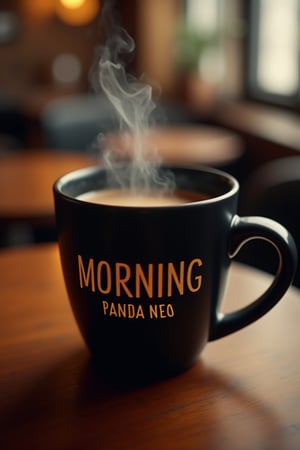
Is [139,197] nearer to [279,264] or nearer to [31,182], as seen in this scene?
[279,264]

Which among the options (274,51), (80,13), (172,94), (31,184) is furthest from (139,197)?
(80,13)

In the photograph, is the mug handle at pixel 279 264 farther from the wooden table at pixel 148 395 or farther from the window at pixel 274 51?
the window at pixel 274 51

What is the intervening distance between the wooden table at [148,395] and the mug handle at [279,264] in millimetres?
36

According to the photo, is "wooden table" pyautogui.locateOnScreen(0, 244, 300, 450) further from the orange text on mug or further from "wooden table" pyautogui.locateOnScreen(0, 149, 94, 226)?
"wooden table" pyautogui.locateOnScreen(0, 149, 94, 226)

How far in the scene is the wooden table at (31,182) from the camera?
1209 mm

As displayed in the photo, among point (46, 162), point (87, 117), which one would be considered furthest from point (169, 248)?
point (87, 117)

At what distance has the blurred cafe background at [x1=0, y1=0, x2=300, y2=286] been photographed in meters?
1.42

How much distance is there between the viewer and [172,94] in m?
3.65

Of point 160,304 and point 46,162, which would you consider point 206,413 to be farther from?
point 46,162

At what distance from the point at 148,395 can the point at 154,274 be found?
9cm

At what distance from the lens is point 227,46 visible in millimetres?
3311

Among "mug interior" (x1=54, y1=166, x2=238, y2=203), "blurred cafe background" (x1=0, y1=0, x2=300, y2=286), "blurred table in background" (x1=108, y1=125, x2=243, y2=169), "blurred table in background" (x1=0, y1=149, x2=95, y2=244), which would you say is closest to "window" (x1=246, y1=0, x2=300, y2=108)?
"blurred cafe background" (x1=0, y1=0, x2=300, y2=286)

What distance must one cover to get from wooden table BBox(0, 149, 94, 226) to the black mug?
2.36ft

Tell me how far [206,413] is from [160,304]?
83 millimetres
